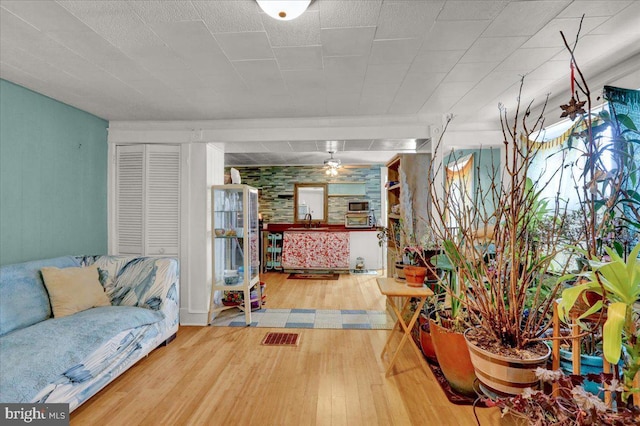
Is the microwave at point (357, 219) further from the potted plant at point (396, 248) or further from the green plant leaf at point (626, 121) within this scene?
the green plant leaf at point (626, 121)

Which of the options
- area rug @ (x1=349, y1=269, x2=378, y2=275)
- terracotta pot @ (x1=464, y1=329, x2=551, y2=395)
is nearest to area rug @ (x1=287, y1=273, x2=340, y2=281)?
area rug @ (x1=349, y1=269, x2=378, y2=275)

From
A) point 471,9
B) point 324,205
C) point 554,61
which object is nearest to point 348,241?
point 324,205

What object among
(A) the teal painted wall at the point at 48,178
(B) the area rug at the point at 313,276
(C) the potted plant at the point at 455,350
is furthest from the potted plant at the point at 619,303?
(B) the area rug at the point at 313,276

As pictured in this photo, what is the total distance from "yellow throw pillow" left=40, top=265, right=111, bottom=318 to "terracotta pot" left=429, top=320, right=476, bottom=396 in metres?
2.83

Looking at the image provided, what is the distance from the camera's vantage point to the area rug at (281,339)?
3010mm

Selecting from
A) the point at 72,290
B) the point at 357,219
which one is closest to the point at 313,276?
the point at 357,219

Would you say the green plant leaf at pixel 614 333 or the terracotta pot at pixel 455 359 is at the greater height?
the green plant leaf at pixel 614 333

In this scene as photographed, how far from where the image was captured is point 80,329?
2135mm

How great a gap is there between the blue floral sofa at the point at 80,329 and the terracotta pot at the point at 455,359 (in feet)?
7.68

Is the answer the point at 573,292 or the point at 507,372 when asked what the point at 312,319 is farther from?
the point at 573,292

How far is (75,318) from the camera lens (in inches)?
91.4

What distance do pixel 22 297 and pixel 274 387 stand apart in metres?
2.02

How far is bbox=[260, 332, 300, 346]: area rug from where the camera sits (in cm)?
301

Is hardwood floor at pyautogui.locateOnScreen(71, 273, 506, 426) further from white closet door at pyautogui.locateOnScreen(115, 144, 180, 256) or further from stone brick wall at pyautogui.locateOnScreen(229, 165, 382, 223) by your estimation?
stone brick wall at pyautogui.locateOnScreen(229, 165, 382, 223)
